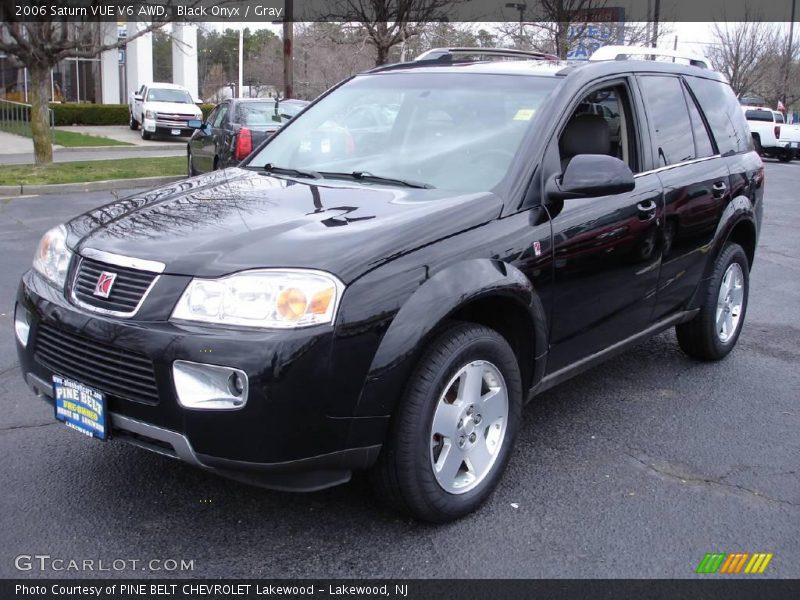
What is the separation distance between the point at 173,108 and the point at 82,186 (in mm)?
15043

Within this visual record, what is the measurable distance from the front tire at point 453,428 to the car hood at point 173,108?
25.8 m

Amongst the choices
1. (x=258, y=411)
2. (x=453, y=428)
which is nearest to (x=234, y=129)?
(x=453, y=428)

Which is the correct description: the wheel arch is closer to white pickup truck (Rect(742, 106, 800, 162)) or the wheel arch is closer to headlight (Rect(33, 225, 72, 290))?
headlight (Rect(33, 225, 72, 290))

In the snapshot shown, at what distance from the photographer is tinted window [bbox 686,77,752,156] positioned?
205 inches

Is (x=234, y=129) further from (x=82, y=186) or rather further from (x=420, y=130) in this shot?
(x=420, y=130)

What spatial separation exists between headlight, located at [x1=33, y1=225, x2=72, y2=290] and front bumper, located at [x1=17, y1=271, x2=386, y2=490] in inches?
15.7

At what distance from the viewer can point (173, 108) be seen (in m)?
27.5

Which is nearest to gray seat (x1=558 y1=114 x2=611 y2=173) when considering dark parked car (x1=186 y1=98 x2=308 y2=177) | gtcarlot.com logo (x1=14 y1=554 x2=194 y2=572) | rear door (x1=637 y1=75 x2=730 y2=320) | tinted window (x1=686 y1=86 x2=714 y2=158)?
rear door (x1=637 y1=75 x2=730 y2=320)

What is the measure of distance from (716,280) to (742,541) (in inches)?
86.1

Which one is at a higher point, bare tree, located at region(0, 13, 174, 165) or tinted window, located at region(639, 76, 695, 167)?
bare tree, located at region(0, 13, 174, 165)

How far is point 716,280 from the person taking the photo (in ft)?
16.8

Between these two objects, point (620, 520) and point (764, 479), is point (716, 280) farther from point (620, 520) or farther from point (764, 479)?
point (620, 520)

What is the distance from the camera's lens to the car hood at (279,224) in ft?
9.62

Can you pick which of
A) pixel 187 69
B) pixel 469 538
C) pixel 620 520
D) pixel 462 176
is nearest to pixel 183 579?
pixel 469 538
